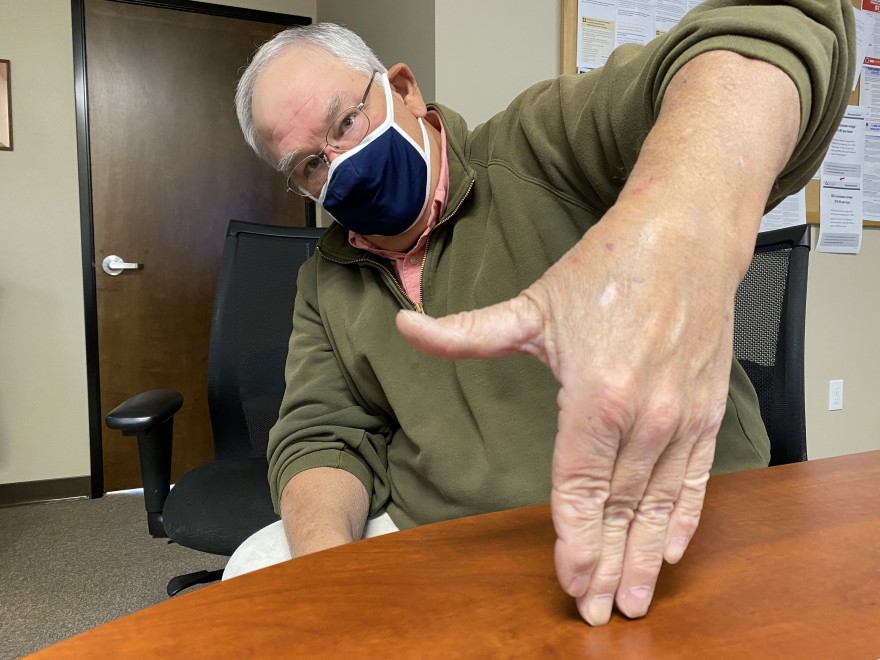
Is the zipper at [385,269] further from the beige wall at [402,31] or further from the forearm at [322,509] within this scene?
the beige wall at [402,31]

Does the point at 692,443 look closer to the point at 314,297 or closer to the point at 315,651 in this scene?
the point at 315,651

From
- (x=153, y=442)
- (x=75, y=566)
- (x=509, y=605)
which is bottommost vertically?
(x=75, y=566)

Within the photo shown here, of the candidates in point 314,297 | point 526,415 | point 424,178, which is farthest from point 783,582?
point 314,297

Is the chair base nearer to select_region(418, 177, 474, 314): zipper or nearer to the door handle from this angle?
select_region(418, 177, 474, 314): zipper

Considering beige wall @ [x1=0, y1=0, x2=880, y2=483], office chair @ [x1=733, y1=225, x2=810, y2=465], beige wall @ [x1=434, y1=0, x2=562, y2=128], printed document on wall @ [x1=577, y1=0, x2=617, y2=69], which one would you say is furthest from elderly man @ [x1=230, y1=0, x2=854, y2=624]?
beige wall @ [x1=0, y1=0, x2=880, y2=483]

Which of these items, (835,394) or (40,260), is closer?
(835,394)

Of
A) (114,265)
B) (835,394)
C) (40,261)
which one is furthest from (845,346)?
(40,261)

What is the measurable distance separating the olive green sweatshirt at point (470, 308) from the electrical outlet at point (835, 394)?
6.62ft

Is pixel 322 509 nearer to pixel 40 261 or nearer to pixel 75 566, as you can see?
pixel 75 566

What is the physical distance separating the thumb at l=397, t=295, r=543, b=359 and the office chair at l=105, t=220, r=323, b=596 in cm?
114

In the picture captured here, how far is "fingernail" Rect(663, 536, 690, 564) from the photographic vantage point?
427 millimetres

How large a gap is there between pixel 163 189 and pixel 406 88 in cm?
235

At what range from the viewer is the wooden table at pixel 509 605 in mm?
374

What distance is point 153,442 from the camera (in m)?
1.44
